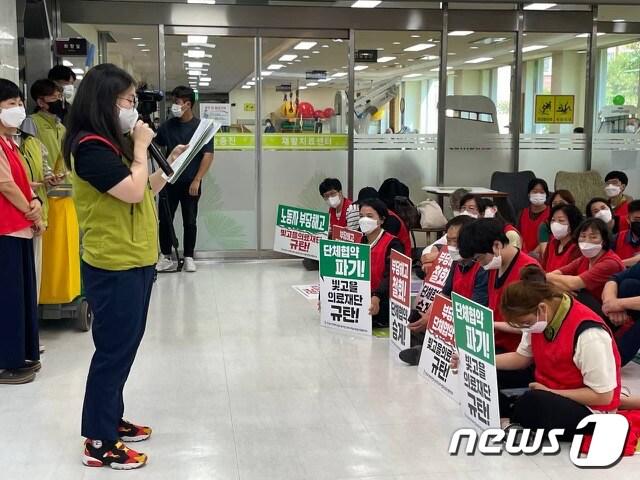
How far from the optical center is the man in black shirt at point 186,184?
7.60 m

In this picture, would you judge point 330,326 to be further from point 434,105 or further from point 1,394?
point 434,105

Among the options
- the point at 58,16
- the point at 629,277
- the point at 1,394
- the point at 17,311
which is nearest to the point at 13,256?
the point at 17,311

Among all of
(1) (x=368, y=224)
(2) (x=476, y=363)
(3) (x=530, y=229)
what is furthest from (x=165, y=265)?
(2) (x=476, y=363)

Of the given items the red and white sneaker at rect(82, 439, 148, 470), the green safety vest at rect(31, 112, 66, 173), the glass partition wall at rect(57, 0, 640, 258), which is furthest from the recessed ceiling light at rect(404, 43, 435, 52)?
the red and white sneaker at rect(82, 439, 148, 470)

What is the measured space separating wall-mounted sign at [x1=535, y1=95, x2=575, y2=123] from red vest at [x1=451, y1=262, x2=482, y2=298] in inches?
193

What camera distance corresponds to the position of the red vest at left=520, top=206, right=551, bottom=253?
709 centimetres

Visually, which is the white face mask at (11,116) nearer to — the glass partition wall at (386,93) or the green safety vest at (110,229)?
the green safety vest at (110,229)

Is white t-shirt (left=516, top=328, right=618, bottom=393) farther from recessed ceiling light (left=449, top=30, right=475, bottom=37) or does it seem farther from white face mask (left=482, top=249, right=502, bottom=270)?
recessed ceiling light (left=449, top=30, right=475, bottom=37)

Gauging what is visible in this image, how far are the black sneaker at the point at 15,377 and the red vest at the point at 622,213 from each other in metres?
4.39

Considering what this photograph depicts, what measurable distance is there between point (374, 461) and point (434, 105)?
5.83 metres

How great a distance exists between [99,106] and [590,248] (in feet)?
9.92

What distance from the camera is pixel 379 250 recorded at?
549cm

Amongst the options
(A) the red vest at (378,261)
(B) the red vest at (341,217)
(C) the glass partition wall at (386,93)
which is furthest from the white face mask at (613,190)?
(A) the red vest at (378,261)

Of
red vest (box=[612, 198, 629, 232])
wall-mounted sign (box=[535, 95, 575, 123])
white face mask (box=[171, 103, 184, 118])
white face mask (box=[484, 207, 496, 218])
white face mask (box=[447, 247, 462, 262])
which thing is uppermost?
wall-mounted sign (box=[535, 95, 575, 123])
